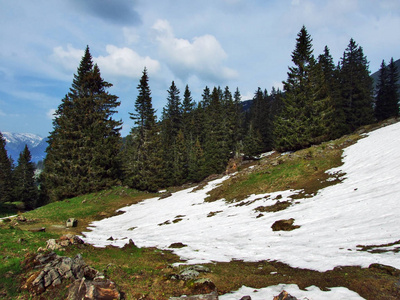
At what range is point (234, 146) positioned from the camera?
6638 cm

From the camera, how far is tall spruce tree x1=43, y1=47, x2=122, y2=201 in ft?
113

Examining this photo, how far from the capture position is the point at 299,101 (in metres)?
36.7

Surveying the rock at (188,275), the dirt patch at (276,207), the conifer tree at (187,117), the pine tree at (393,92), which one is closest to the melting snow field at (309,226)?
the dirt patch at (276,207)

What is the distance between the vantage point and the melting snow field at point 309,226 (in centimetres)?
823

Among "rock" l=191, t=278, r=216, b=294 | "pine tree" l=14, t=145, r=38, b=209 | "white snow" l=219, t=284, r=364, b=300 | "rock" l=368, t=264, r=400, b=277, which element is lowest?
"rock" l=368, t=264, r=400, b=277

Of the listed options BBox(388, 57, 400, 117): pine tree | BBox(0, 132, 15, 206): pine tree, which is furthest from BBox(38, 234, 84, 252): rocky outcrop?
BBox(0, 132, 15, 206): pine tree

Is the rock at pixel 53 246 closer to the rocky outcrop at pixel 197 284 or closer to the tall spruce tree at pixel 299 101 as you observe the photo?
the rocky outcrop at pixel 197 284

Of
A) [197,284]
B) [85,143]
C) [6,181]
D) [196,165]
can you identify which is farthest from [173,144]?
[197,284]

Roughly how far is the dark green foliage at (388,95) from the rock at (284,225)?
54528mm

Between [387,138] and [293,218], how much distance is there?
60.4ft

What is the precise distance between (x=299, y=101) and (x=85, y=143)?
36.3 m

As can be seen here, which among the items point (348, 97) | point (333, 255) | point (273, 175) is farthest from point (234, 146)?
point (333, 255)

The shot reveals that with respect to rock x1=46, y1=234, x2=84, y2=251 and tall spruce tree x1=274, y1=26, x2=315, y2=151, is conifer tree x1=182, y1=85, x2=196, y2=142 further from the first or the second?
rock x1=46, y1=234, x2=84, y2=251

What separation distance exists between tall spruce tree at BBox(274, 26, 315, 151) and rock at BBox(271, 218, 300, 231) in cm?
2646
